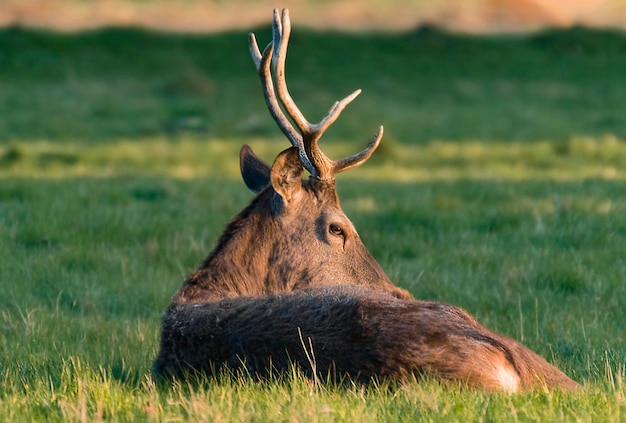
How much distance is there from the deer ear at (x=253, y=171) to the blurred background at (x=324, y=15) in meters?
24.4

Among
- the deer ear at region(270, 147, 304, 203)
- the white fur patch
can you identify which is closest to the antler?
the deer ear at region(270, 147, 304, 203)

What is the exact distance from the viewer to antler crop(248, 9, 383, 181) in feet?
19.7

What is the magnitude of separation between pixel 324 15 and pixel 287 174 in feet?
89.6

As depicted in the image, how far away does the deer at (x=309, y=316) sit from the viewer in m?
4.20

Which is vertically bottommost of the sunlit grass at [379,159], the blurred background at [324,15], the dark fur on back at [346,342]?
the dark fur on back at [346,342]

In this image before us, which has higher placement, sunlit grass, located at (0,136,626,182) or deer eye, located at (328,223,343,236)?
sunlit grass, located at (0,136,626,182)

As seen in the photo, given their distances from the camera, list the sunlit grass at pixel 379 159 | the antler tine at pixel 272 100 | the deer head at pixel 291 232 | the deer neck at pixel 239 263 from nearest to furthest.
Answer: the deer neck at pixel 239 263
the deer head at pixel 291 232
the antler tine at pixel 272 100
the sunlit grass at pixel 379 159

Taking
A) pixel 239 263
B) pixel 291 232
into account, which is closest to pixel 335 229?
pixel 291 232

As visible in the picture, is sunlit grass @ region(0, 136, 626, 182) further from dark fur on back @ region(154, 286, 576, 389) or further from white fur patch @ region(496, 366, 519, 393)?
white fur patch @ region(496, 366, 519, 393)

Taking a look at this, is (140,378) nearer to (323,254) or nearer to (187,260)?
(323,254)

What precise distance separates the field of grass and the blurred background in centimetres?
431

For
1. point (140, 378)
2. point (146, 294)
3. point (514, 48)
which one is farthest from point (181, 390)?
point (514, 48)

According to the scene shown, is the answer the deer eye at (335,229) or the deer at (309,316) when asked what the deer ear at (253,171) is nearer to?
the deer at (309,316)

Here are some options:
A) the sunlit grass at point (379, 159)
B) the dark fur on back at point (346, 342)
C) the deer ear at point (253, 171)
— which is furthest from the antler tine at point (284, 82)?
the sunlit grass at point (379, 159)
